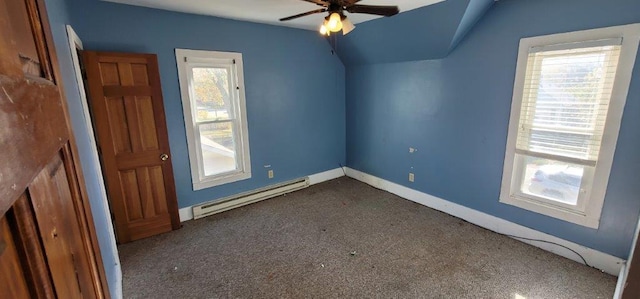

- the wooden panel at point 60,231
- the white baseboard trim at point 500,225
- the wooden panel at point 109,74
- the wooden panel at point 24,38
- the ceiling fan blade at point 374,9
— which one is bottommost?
the white baseboard trim at point 500,225

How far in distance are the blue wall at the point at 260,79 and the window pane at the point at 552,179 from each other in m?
2.69

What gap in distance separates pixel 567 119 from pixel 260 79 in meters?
3.30

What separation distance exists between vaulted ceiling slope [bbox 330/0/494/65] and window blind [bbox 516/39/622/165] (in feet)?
2.30

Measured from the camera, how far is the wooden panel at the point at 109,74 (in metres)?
2.57

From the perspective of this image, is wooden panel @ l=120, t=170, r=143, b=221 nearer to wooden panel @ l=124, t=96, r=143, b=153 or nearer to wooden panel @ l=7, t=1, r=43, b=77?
wooden panel @ l=124, t=96, r=143, b=153

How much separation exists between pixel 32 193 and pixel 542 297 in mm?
2900

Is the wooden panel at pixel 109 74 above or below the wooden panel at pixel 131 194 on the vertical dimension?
above

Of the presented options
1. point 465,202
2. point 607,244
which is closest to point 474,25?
point 465,202

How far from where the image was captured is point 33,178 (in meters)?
0.43

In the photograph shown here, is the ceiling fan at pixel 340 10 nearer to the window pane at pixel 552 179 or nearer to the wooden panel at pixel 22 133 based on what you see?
the wooden panel at pixel 22 133

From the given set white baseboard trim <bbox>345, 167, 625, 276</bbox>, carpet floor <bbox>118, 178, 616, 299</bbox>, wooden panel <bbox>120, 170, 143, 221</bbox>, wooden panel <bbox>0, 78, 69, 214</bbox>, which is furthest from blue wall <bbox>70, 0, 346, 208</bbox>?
wooden panel <bbox>0, 78, 69, 214</bbox>

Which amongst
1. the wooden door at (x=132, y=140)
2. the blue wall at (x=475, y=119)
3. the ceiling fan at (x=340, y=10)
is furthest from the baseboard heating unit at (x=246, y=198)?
the ceiling fan at (x=340, y=10)

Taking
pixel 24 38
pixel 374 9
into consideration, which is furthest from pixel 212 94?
pixel 24 38

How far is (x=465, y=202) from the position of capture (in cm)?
328
